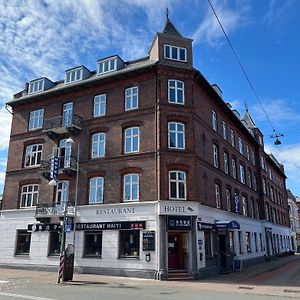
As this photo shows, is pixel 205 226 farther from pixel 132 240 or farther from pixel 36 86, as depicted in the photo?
pixel 36 86

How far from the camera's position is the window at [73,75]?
86.9 ft

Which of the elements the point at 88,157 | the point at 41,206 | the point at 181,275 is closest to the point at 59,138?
the point at 88,157

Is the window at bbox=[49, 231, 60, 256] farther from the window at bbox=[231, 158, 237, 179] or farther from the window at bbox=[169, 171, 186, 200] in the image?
the window at bbox=[231, 158, 237, 179]

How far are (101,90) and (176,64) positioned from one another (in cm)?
578

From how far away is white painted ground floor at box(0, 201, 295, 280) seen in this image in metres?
19.9

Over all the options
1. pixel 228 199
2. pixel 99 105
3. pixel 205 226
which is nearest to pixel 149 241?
pixel 205 226

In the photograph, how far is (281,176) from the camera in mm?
58562

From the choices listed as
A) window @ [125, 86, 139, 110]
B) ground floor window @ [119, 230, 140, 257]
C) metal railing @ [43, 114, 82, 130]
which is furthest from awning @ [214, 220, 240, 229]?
metal railing @ [43, 114, 82, 130]

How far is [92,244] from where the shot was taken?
22.1m

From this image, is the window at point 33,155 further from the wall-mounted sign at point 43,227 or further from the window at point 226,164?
the window at point 226,164

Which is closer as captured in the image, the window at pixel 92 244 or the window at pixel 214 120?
the window at pixel 92 244

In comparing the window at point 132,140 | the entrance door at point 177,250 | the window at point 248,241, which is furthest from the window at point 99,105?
the window at point 248,241

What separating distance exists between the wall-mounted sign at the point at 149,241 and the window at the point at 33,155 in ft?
35.6

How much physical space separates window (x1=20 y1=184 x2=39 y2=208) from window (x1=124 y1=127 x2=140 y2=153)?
7871mm
